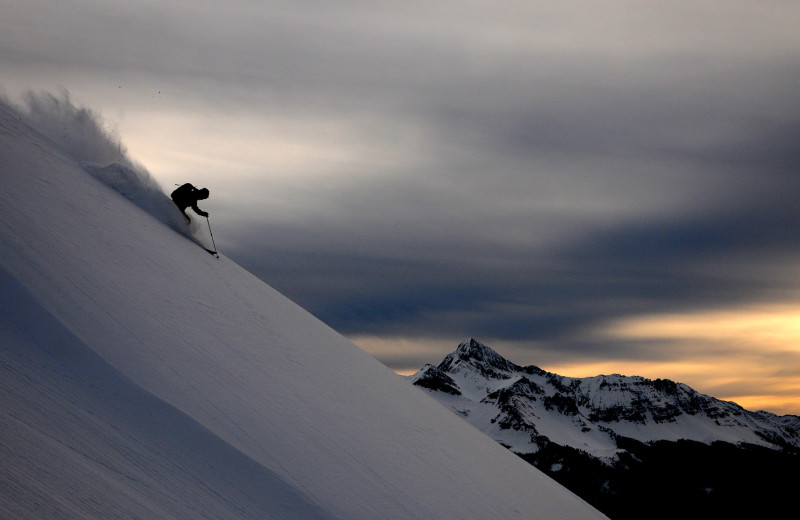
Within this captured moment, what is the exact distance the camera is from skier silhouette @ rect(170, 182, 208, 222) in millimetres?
18562

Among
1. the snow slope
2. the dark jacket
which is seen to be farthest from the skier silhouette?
the snow slope

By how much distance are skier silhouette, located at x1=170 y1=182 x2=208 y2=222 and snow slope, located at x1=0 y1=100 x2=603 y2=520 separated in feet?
2.82

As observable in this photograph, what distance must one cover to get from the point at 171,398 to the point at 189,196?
9631 mm

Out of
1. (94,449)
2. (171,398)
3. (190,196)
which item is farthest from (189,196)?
(94,449)

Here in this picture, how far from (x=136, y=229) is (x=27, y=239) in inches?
170

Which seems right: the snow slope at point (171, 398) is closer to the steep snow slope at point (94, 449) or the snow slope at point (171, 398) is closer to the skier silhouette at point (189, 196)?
the steep snow slope at point (94, 449)

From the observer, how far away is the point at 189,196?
61.0ft

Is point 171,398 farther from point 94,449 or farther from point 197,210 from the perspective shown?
point 197,210

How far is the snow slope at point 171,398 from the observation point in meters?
7.79

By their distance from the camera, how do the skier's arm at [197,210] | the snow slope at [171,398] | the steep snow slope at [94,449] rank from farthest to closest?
1. the skier's arm at [197,210]
2. the snow slope at [171,398]
3. the steep snow slope at [94,449]

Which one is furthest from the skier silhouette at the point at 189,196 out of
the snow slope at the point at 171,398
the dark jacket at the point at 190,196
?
the snow slope at the point at 171,398

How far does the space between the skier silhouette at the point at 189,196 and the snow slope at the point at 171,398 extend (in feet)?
2.82

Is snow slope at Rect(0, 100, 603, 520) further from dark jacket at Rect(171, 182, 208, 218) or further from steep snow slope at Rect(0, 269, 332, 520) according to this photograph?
dark jacket at Rect(171, 182, 208, 218)

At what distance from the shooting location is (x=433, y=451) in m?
15.3
